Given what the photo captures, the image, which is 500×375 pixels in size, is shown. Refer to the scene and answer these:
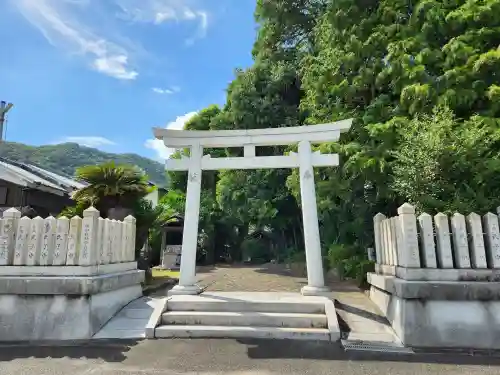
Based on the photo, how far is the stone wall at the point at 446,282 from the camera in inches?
207

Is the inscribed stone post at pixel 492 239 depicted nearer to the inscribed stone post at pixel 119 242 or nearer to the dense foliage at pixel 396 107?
the dense foliage at pixel 396 107

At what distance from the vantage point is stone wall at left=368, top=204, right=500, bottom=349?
5.25 meters

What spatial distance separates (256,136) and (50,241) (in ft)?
15.4

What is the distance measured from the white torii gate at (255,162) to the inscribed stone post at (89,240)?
76.0 inches

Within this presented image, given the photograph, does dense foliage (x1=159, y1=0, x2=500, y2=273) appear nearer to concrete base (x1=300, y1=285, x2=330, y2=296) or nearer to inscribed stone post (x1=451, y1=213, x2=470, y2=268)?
inscribed stone post (x1=451, y1=213, x2=470, y2=268)

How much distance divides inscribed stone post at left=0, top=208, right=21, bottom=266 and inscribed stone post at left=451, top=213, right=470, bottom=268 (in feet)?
25.0

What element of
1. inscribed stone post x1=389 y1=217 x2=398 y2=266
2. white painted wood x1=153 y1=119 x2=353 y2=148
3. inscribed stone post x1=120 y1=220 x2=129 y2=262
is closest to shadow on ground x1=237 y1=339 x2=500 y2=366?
inscribed stone post x1=389 y1=217 x2=398 y2=266

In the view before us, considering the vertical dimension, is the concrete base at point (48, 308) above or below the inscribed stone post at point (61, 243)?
below

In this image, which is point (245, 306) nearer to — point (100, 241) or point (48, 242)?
point (100, 241)

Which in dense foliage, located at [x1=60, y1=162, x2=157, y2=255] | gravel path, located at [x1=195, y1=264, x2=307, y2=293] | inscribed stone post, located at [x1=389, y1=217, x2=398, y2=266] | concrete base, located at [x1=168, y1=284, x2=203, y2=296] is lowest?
gravel path, located at [x1=195, y1=264, x2=307, y2=293]

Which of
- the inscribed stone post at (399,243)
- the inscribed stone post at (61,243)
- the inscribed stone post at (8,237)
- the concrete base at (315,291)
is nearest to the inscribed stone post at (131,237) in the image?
the inscribed stone post at (61,243)

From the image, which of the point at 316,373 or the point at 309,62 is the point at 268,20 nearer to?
the point at 309,62

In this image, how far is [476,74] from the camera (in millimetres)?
8172

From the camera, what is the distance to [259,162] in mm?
7996
